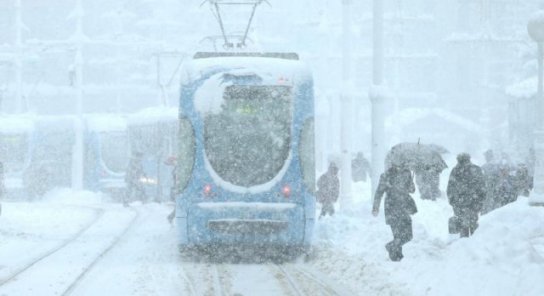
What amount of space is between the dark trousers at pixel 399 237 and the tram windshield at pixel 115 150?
2494 centimetres

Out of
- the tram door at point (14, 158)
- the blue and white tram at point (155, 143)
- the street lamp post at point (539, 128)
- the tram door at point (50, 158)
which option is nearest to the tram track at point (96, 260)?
the street lamp post at point (539, 128)

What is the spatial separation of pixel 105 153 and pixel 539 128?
26.4 metres

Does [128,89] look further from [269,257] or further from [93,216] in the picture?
[269,257]

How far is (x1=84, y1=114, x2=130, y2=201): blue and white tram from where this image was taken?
3775cm

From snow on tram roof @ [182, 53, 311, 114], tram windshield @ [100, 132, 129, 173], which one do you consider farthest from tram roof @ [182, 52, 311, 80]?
tram windshield @ [100, 132, 129, 173]

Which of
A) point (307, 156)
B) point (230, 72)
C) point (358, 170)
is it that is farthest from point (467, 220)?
point (358, 170)

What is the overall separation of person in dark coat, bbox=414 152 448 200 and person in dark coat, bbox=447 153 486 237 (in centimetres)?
889

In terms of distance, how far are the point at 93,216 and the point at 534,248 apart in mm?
17020

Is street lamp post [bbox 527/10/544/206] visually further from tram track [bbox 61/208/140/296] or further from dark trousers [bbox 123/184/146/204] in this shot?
dark trousers [bbox 123/184/146/204]

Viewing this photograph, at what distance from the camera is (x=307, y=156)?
15023mm

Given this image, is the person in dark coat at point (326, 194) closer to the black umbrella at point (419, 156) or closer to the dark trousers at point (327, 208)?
the dark trousers at point (327, 208)

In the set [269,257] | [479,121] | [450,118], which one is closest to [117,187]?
[269,257]

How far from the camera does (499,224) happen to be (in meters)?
11.9

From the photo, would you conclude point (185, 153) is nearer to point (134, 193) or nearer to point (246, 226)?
point (246, 226)
